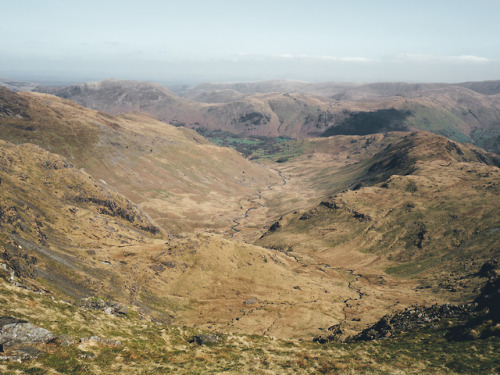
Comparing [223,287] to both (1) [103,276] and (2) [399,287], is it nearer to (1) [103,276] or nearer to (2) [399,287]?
(1) [103,276]

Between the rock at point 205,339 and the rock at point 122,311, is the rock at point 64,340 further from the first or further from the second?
the rock at point 122,311

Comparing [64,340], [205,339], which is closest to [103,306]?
[205,339]

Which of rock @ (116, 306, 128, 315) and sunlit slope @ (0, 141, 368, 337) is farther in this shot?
sunlit slope @ (0, 141, 368, 337)

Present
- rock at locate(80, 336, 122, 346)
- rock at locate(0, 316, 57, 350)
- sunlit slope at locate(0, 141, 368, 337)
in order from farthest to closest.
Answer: sunlit slope at locate(0, 141, 368, 337) → rock at locate(80, 336, 122, 346) → rock at locate(0, 316, 57, 350)

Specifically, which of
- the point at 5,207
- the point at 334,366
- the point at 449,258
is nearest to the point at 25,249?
the point at 5,207

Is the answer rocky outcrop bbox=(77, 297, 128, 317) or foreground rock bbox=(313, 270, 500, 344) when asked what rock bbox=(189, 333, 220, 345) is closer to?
rocky outcrop bbox=(77, 297, 128, 317)

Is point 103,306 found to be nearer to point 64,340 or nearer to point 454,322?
point 64,340

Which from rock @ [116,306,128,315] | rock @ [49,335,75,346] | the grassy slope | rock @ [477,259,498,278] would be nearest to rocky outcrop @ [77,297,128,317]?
rock @ [116,306,128,315]
